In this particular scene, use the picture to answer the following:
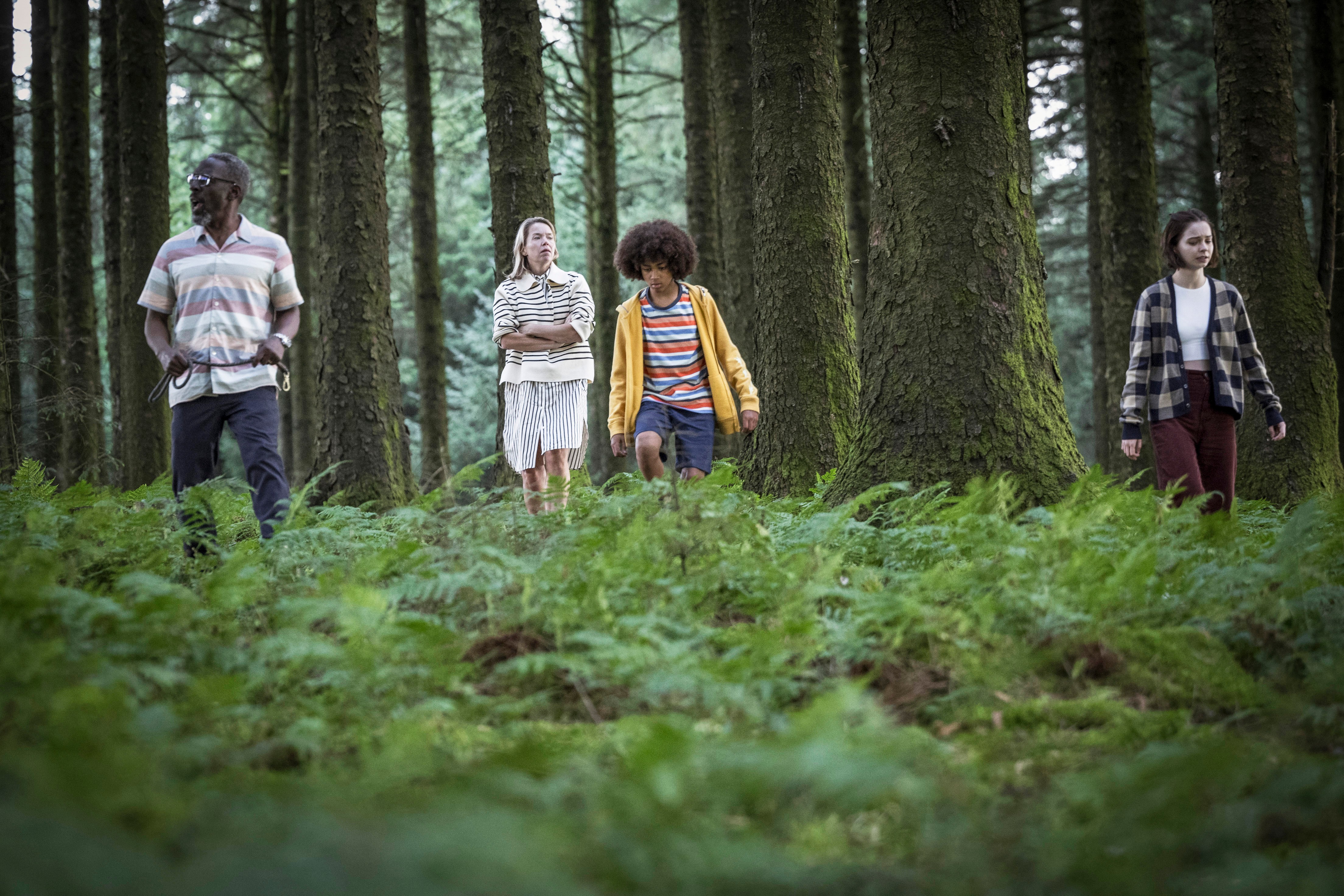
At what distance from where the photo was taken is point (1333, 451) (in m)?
9.28

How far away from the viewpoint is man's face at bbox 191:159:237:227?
20.0 ft

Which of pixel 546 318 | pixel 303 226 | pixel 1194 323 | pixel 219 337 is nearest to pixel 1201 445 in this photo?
pixel 1194 323

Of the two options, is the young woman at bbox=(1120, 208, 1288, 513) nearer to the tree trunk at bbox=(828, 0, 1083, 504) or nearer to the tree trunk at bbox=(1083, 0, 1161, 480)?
the tree trunk at bbox=(828, 0, 1083, 504)

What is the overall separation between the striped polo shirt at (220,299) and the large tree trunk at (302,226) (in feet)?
30.4

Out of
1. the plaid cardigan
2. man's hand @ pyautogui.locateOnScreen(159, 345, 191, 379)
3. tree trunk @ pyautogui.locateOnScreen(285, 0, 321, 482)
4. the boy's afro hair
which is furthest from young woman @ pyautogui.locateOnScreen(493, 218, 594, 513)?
tree trunk @ pyautogui.locateOnScreen(285, 0, 321, 482)

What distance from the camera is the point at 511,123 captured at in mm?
10383

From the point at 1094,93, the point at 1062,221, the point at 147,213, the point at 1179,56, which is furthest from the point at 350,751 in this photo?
the point at 1062,221

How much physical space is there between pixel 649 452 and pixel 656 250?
54.6 inches

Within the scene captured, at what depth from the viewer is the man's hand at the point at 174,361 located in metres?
6.00

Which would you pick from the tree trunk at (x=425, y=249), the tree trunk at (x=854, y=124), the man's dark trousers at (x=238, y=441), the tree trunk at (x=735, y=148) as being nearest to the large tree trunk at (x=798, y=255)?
the tree trunk at (x=735, y=148)

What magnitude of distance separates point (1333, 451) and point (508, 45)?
8521 mm

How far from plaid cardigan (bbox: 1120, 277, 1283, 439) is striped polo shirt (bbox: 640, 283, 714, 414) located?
8.85 feet

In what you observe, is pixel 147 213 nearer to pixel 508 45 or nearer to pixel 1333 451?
pixel 508 45

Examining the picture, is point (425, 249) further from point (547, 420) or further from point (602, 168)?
point (547, 420)
